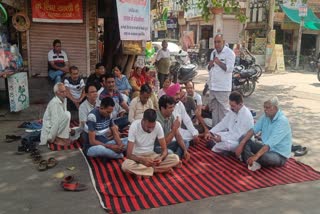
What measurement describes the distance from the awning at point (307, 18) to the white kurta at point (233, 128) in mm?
17966

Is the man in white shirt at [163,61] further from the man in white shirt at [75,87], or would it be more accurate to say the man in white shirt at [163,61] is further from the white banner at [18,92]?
the white banner at [18,92]

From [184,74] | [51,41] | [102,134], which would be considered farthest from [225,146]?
[184,74]

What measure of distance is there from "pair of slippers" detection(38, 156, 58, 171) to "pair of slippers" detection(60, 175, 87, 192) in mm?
565

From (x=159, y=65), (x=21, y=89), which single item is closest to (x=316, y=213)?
(x=21, y=89)

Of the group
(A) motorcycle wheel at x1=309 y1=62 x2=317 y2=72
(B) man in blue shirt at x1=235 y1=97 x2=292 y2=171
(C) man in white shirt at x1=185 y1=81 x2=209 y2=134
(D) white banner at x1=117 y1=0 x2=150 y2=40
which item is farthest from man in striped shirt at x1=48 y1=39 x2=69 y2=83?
(A) motorcycle wheel at x1=309 y1=62 x2=317 y2=72

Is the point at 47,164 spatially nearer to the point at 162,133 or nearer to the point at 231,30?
the point at 162,133

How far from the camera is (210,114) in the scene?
7203mm

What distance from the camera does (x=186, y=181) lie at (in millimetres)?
4484

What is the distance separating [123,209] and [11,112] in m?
4.65

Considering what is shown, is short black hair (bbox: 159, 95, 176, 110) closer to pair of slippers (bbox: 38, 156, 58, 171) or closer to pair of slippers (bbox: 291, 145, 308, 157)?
pair of slippers (bbox: 38, 156, 58, 171)

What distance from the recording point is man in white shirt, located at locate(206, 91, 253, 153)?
5230 millimetres

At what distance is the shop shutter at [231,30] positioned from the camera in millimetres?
26336

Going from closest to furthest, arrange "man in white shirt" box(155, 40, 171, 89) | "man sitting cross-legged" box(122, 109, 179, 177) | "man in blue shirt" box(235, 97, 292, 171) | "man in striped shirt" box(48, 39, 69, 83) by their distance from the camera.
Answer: "man sitting cross-legged" box(122, 109, 179, 177) → "man in blue shirt" box(235, 97, 292, 171) → "man in striped shirt" box(48, 39, 69, 83) → "man in white shirt" box(155, 40, 171, 89)

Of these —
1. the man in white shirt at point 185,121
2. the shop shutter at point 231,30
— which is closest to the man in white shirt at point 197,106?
the man in white shirt at point 185,121
